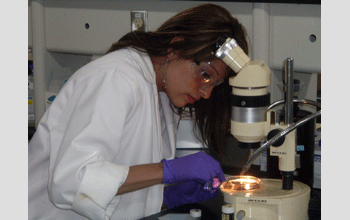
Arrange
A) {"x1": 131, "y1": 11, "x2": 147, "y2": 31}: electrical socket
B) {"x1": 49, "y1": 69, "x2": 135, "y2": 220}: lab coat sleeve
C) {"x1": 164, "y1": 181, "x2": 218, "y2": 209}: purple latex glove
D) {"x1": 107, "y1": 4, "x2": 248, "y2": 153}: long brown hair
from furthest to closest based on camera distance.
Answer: {"x1": 131, "y1": 11, "x2": 147, "y2": 31}: electrical socket → {"x1": 164, "y1": 181, "x2": 218, "y2": 209}: purple latex glove → {"x1": 107, "y1": 4, "x2": 248, "y2": 153}: long brown hair → {"x1": 49, "y1": 69, "x2": 135, "y2": 220}: lab coat sleeve

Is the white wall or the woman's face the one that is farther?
the white wall

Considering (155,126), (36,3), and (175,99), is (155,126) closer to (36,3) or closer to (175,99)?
(175,99)

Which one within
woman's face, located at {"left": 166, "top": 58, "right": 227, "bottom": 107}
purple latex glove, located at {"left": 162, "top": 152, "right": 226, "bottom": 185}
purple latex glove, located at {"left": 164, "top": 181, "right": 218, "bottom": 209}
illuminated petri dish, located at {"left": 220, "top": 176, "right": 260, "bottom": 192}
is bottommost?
purple latex glove, located at {"left": 164, "top": 181, "right": 218, "bottom": 209}

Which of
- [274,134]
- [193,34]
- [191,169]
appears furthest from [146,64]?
[274,134]

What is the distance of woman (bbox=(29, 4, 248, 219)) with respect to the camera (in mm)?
1337

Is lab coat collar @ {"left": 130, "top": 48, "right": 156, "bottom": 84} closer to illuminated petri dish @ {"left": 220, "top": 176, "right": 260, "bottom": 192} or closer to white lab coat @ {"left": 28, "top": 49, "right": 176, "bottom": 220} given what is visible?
white lab coat @ {"left": 28, "top": 49, "right": 176, "bottom": 220}

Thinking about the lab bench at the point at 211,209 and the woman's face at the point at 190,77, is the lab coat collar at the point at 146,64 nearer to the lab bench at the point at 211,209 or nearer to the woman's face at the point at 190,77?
the woman's face at the point at 190,77

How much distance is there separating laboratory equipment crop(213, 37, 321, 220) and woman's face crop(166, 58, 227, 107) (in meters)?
0.17

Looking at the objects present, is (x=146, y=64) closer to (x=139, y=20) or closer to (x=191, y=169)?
(x=191, y=169)

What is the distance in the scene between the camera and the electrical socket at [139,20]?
89.3 inches

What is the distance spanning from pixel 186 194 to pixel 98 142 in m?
0.62

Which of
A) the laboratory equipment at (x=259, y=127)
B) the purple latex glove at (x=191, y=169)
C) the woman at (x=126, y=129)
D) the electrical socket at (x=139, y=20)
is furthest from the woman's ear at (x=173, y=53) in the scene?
the electrical socket at (x=139, y=20)

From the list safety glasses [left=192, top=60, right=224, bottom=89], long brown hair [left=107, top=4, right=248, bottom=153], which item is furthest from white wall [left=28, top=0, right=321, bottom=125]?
safety glasses [left=192, top=60, right=224, bottom=89]

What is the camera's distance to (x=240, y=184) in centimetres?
153
